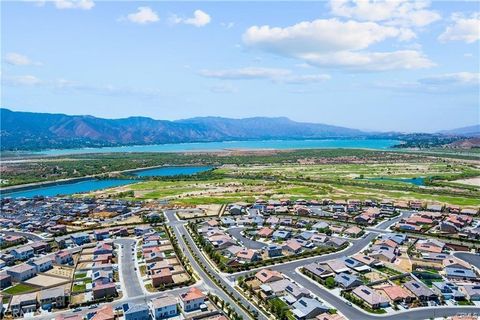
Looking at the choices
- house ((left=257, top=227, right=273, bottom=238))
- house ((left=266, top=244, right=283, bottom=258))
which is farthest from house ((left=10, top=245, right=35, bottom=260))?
house ((left=257, top=227, right=273, bottom=238))

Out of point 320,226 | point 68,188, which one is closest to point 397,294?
point 320,226

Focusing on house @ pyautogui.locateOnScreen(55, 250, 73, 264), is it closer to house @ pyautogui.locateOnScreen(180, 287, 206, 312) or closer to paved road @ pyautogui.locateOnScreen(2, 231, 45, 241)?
paved road @ pyautogui.locateOnScreen(2, 231, 45, 241)

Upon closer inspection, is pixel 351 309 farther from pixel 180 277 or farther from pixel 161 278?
pixel 161 278

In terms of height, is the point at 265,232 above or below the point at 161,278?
above

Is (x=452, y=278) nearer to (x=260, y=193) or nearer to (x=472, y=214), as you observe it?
(x=472, y=214)

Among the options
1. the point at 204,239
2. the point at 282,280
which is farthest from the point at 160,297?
the point at 204,239
